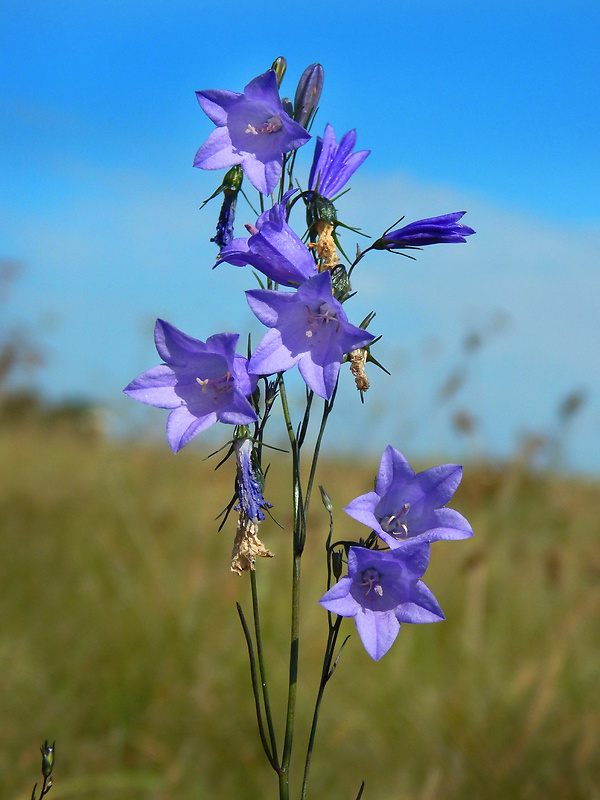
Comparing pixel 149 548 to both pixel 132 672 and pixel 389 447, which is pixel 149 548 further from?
pixel 389 447

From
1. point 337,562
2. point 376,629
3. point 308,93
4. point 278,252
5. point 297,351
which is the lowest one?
point 376,629

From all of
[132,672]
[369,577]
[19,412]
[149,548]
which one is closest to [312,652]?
[132,672]

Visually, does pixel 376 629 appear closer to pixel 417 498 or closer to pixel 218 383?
pixel 417 498

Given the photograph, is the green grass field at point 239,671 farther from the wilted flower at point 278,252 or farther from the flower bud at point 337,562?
the wilted flower at point 278,252

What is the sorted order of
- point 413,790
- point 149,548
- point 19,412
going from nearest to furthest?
point 413,790, point 149,548, point 19,412

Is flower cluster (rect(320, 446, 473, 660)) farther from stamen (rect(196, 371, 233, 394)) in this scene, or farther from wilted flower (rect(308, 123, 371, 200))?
wilted flower (rect(308, 123, 371, 200))

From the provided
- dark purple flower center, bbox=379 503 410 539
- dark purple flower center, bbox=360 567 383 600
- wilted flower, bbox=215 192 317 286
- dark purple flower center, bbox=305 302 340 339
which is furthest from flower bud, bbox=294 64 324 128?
dark purple flower center, bbox=360 567 383 600

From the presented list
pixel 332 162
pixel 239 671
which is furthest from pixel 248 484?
pixel 239 671
